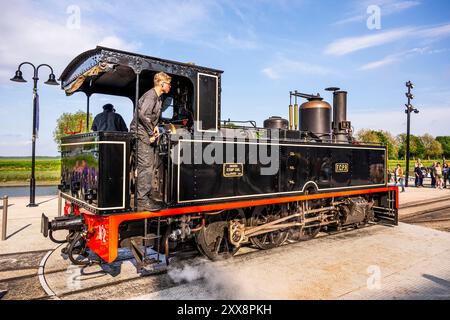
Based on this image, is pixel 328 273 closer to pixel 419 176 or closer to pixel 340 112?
pixel 340 112

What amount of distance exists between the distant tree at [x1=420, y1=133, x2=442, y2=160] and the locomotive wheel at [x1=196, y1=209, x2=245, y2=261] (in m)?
101

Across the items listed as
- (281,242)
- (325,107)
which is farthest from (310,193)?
(325,107)

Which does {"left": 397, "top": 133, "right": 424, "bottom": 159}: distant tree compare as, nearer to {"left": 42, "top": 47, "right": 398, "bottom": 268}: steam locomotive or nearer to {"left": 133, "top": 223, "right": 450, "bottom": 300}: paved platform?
{"left": 133, "top": 223, "right": 450, "bottom": 300}: paved platform

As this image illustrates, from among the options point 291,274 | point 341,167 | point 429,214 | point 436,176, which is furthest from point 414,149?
point 291,274

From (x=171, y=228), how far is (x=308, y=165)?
3.40 metres

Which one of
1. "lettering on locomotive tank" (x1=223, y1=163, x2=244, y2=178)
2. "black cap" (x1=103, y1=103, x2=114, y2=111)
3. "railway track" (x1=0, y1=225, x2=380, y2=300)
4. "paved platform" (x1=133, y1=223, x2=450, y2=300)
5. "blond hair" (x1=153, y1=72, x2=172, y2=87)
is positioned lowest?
"railway track" (x1=0, y1=225, x2=380, y2=300)

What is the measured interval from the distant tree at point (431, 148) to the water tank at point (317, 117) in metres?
97.0

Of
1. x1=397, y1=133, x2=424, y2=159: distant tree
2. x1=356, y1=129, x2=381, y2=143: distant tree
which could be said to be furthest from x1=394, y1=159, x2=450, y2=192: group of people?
x1=397, y1=133, x2=424, y2=159: distant tree

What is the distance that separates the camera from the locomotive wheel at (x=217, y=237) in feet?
18.0

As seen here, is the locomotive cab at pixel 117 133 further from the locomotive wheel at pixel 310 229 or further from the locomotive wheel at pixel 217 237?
the locomotive wheel at pixel 310 229

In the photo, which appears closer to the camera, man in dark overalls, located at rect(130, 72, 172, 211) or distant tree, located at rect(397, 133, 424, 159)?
man in dark overalls, located at rect(130, 72, 172, 211)

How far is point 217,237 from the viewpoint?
571cm

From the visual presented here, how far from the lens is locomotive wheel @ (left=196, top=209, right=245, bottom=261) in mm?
5496

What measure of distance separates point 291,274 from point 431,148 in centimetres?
10608
